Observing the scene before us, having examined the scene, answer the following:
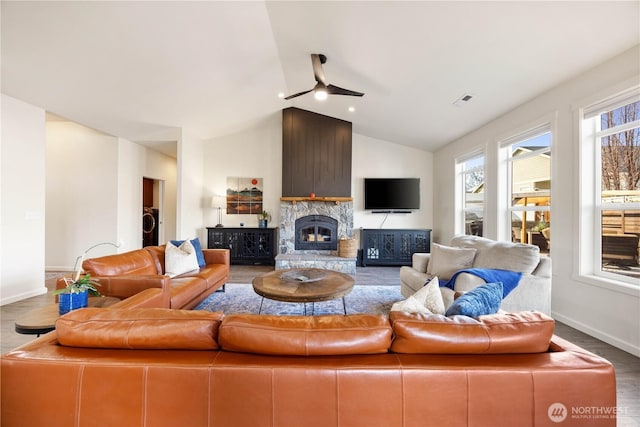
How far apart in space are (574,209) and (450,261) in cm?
134

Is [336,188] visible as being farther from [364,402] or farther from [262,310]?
[364,402]

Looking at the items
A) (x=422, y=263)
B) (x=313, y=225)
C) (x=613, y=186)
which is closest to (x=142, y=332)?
(x=422, y=263)

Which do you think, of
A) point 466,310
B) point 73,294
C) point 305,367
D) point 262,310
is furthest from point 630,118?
point 73,294

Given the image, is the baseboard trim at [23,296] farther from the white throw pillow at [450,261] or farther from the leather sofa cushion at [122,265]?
the white throw pillow at [450,261]

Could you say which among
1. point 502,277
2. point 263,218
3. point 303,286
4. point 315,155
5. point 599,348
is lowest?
point 599,348

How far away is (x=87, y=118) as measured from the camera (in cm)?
431

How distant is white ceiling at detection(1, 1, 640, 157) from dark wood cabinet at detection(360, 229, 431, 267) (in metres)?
2.28

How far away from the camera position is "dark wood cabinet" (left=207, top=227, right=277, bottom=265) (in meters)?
5.89

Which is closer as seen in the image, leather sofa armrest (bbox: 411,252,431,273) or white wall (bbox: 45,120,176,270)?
leather sofa armrest (bbox: 411,252,431,273)

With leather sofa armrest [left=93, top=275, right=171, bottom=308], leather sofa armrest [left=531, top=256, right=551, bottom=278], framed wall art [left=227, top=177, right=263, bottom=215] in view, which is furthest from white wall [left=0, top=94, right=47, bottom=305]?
leather sofa armrest [left=531, top=256, right=551, bottom=278]

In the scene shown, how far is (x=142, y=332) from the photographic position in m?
1.06

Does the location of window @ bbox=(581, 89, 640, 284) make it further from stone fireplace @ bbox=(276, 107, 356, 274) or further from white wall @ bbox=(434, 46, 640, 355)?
stone fireplace @ bbox=(276, 107, 356, 274)

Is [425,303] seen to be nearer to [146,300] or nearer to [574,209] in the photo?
[146,300]

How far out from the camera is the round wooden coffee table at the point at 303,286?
2405 millimetres
